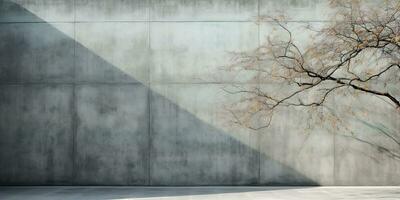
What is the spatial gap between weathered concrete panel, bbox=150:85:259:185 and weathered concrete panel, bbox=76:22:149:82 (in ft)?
3.45

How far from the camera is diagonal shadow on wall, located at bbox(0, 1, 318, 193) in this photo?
16.6 m

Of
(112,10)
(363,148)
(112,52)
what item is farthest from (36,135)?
(363,148)

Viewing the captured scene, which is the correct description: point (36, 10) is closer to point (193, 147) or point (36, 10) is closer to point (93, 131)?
point (93, 131)

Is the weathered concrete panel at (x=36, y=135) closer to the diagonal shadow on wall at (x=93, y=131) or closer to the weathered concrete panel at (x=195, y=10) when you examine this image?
the diagonal shadow on wall at (x=93, y=131)

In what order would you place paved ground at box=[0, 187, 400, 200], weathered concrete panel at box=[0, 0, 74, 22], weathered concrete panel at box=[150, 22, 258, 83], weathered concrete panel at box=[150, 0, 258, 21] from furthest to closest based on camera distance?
weathered concrete panel at box=[0, 0, 74, 22] → weathered concrete panel at box=[150, 0, 258, 21] → weathered concrete panel at box=[150, 22, 258, 83] → paved ground at box=[0, 187, 400, 200]

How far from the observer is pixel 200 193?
14.9 m

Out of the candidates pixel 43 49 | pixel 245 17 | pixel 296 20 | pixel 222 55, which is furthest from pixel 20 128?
pixel 296 20

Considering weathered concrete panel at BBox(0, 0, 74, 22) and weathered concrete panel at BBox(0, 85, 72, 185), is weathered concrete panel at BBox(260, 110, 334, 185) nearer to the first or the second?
weathered concrete panel at BBox(0, 85, 72, 185)

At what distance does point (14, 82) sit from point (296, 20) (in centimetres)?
885

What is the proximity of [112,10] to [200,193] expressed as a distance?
247 inches

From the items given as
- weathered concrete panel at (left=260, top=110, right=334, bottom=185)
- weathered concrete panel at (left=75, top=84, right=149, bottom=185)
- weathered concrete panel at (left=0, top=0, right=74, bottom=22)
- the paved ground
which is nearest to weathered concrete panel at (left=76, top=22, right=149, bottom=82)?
weathered concrete panel at (left=75, top=84, right=149, bottom=185)

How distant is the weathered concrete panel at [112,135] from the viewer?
656 inches

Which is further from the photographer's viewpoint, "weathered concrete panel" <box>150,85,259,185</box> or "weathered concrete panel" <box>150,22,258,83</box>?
"weathered concrete panel" <box>150,22,258,83</box>

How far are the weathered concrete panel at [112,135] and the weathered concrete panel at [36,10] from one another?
237 centimetres
